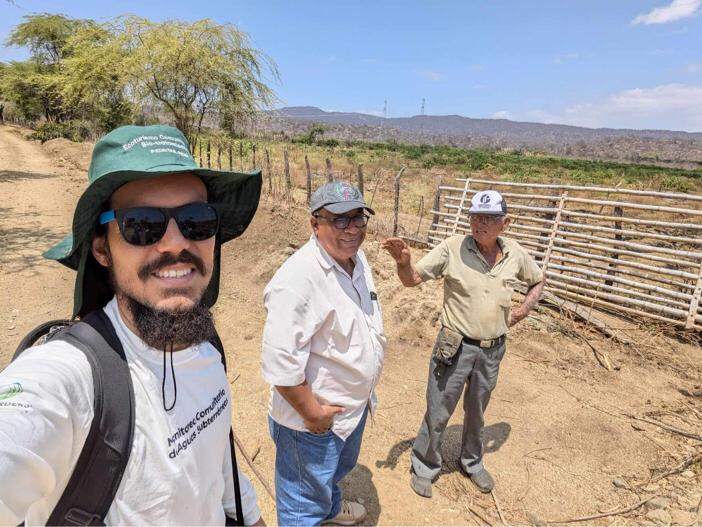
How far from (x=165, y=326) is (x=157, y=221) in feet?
0.87

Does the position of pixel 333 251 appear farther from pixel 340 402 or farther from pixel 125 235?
pixel 125 235

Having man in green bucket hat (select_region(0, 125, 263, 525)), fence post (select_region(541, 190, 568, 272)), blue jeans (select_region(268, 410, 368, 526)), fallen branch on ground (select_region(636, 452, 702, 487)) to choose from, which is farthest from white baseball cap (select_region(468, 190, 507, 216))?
fence post (select_region(541, 190, 568, 272))

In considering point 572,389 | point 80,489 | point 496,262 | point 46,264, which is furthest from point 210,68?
point 80,489

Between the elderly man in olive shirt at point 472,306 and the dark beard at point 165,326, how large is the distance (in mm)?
1664

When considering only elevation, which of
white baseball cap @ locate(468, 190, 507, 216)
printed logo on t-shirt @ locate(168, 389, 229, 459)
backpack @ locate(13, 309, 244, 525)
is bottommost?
printed logo on t-shirt @ locate(168, 389, 229, 459)

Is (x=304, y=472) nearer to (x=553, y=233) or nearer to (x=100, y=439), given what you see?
(x=100, y=439)

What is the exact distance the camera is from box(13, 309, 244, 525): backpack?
2.57 ft

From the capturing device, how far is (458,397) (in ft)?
9.36

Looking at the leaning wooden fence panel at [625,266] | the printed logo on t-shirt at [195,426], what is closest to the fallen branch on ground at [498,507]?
the printed logo on t-shirt at [195,426]

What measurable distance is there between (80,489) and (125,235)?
55cm

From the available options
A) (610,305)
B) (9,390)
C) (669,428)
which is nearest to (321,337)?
(9,390)

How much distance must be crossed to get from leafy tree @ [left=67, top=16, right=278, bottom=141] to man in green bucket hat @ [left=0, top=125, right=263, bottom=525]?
9151 mm

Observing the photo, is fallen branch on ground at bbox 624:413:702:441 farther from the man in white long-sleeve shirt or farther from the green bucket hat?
the green bucket hat

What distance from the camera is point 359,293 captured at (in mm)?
2062
